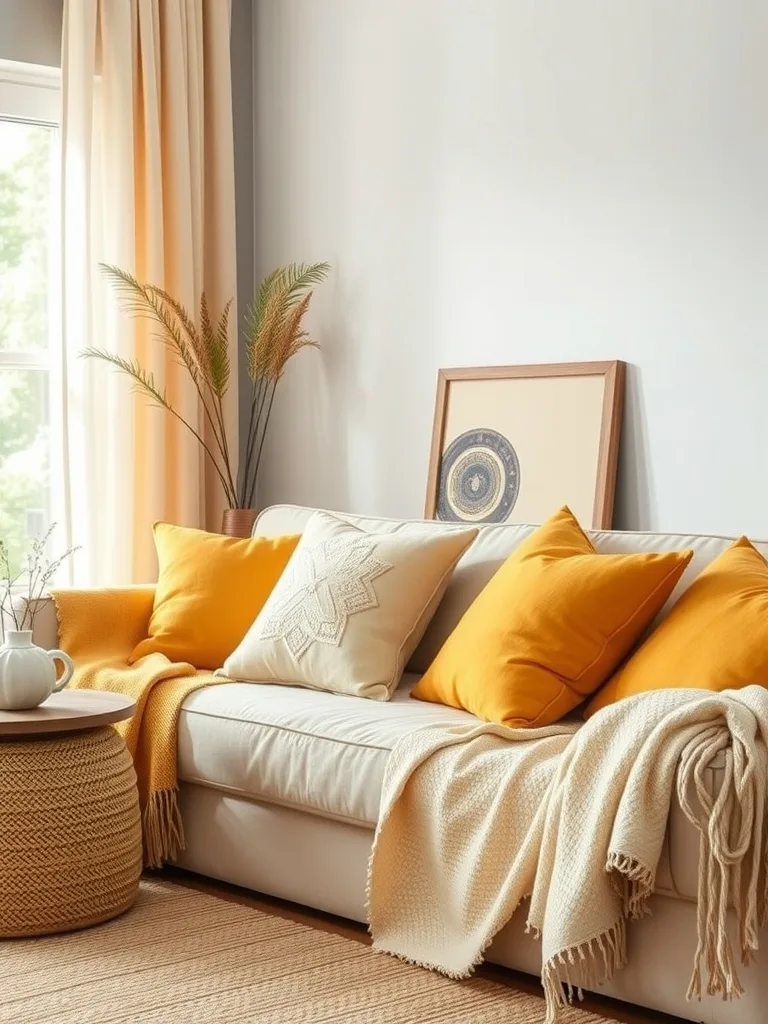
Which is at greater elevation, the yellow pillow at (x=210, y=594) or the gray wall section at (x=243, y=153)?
the gray wall section at (x=243, y=153)

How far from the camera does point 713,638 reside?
2.67 metres

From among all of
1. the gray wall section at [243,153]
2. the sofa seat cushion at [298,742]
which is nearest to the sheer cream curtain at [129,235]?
the gray wall section at [243,153]

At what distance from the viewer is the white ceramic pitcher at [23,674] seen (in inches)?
117

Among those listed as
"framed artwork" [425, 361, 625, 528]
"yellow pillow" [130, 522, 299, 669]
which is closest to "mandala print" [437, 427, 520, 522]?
"framed artwork" [425, 361, 625, 528]

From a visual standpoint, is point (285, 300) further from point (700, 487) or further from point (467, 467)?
point (700, 487)

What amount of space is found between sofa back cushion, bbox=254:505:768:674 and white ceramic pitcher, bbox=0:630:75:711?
0.93 m

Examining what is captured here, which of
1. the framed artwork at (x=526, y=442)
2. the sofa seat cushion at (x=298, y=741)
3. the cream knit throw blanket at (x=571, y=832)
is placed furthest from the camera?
the framed artwork at (x=526, y=442)

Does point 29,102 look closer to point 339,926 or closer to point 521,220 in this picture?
point 521,220

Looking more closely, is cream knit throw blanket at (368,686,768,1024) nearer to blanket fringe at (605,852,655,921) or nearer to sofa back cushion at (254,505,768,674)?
blanket fringe at (605,852,655,921)

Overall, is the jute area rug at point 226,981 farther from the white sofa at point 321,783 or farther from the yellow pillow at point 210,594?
the yellow pillow at point 210,594

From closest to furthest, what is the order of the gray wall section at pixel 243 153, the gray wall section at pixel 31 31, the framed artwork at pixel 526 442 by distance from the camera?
the framed artwork at pixel 526 442
the gray wall section at pixel 31 31
the gray wall section at pixel 243 153

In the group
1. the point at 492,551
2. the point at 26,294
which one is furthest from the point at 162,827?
the point at 26,294

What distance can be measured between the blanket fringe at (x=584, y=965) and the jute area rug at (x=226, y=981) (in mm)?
72

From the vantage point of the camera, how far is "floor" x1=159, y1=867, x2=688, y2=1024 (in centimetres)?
247
